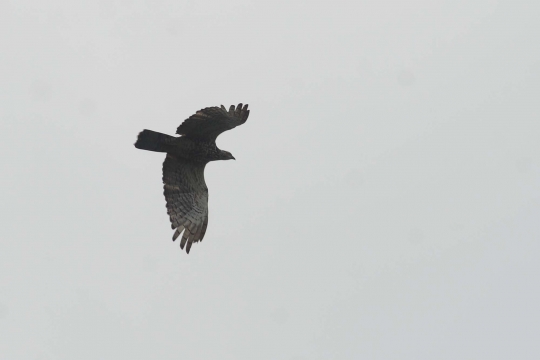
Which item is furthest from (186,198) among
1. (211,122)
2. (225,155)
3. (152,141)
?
(211,122)

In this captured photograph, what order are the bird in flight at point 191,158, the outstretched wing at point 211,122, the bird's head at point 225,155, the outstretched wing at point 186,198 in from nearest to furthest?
the outstretched wing at point 211,122, the bird in flight at point 191,158, the outstretched wing at point 186,198, the bird's head at point 225,155

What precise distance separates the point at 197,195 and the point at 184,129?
1.78 metres

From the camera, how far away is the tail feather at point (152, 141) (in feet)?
57.5

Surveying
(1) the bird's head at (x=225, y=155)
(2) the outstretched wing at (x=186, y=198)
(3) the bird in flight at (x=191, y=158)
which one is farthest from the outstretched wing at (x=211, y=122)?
(2) the outstretched wing at (x=186, y=198)

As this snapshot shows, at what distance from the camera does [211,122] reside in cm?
1788

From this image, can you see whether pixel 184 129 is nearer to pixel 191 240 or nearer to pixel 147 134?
pixel 147 134

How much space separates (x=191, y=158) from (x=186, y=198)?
98cm

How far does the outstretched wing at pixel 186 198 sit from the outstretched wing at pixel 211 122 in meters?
0.74

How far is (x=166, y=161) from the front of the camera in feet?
60.6

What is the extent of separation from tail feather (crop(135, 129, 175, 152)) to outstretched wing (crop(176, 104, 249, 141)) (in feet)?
1.31

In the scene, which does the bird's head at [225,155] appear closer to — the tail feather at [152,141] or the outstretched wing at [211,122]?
the outstretched wing at [211,122]

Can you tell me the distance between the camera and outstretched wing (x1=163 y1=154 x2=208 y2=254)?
18.4 meters

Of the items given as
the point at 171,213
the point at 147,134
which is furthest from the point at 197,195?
the point at 147,134

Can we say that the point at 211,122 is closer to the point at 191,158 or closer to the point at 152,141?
the point at 191,158
